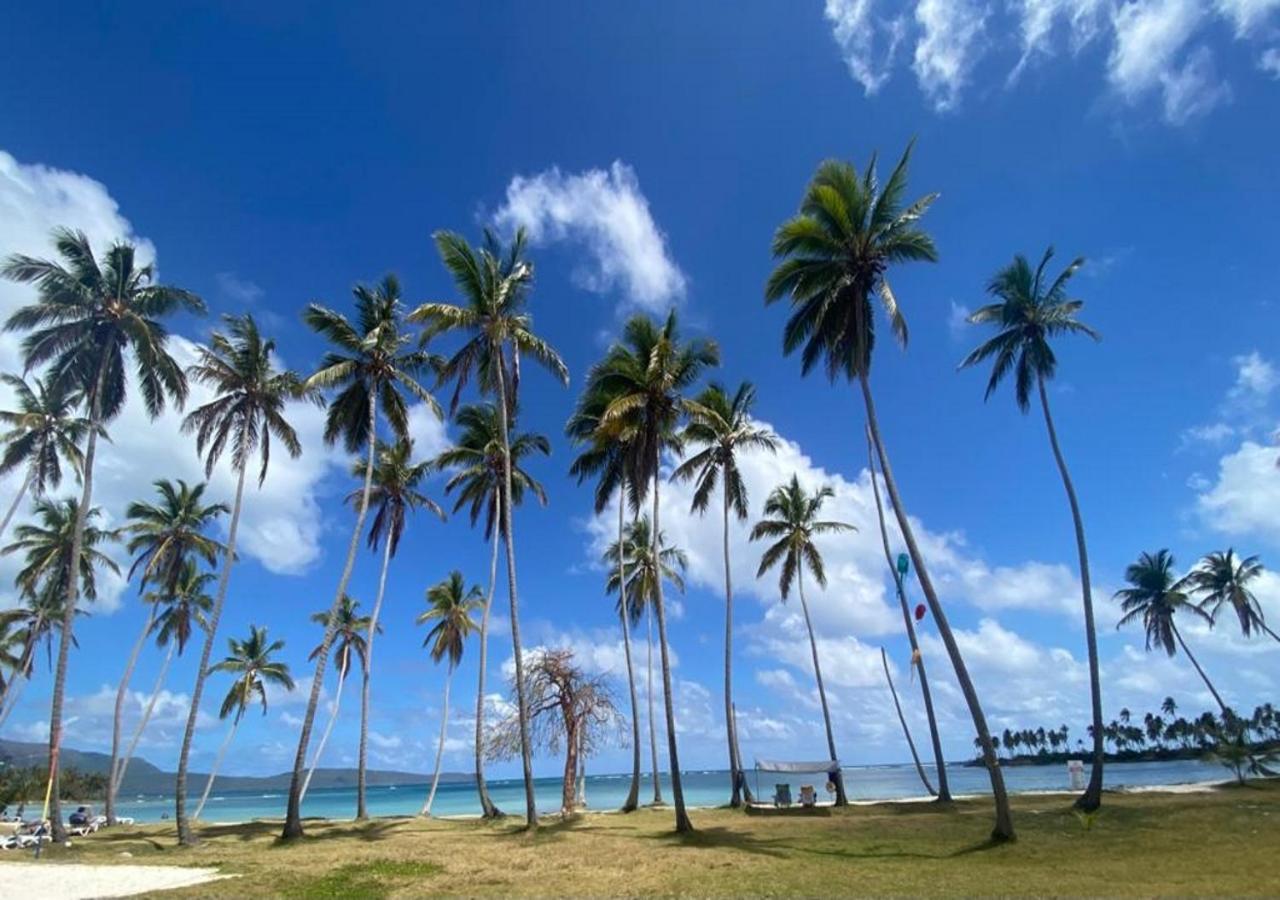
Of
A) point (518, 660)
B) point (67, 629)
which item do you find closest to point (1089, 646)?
point (518, 660)

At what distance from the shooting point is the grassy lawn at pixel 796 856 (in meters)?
10.8

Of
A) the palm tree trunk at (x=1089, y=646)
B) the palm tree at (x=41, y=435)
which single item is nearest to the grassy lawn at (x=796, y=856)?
the palm tree trunk at (x=1089, y=646)

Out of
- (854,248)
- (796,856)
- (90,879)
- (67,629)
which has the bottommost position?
(796,856)

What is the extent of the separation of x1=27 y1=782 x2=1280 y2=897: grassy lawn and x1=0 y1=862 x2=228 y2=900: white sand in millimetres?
888

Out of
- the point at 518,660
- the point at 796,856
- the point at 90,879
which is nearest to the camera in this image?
the point at 90,879

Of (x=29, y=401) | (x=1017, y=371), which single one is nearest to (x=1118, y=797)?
(x=1017, y=371)

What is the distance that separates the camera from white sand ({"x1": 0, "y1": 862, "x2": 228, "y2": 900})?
39.8 feet

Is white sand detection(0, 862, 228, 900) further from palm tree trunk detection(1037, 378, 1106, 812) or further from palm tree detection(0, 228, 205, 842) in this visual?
palm tree trunk detection(1037, 378, 1106, 812)

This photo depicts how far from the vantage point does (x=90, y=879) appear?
1388 centimetres

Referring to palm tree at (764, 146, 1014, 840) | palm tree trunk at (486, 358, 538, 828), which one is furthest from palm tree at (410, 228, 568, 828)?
palm tree at (764, 146, 1014, 840)

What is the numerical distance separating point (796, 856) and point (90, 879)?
1444 centimetres

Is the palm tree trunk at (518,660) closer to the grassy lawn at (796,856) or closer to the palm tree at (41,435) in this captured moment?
the grassy lawn at (796,856)

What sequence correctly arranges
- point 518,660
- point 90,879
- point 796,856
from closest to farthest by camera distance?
point 90,879 → point 796,856 → point 518,660

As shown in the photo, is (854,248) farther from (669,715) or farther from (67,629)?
(67,629)
